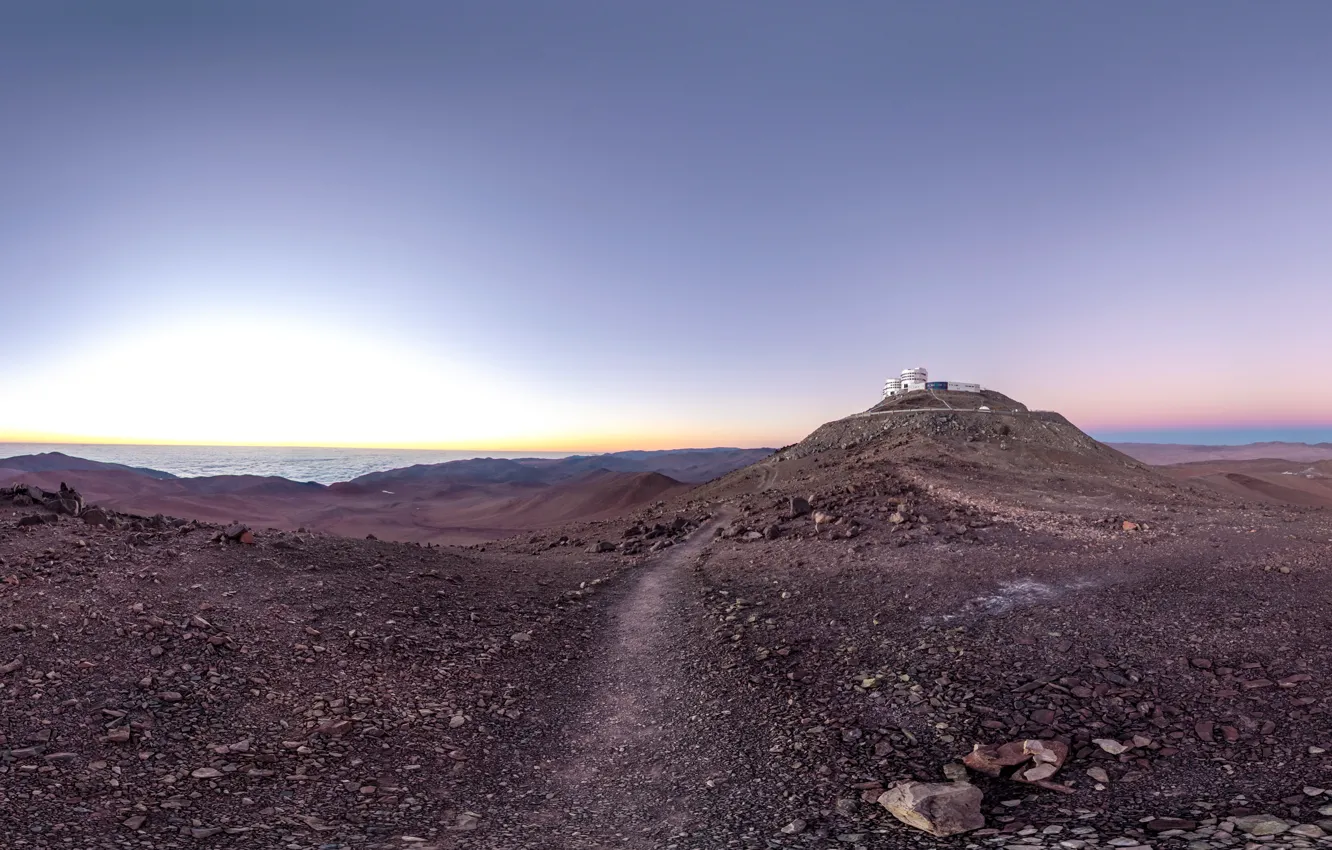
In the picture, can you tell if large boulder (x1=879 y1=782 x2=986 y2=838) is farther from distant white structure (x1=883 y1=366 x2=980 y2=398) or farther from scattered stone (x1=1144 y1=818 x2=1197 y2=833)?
distant white structure (x1=883 y1=366 x2=980 y2=398)

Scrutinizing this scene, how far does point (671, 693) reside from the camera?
9.64 metres

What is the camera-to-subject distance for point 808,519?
1955 cm

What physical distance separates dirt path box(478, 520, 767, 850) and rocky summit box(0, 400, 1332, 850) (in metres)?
0.05

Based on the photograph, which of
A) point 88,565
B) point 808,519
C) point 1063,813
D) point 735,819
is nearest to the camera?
point 1063,813

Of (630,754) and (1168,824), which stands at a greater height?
(1168,824)

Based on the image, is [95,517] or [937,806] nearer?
[937,806]

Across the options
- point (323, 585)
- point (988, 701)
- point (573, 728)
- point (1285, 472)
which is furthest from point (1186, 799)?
point (1285, 472)

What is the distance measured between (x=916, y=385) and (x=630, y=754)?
51.6 metres

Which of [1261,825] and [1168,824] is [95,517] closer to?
[1168,824]

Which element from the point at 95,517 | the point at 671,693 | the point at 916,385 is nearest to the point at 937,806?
the point at 671,693

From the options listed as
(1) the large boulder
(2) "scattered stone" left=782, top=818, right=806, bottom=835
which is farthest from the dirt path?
(1) the large boulder

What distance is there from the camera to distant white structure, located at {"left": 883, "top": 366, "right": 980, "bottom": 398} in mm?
50156

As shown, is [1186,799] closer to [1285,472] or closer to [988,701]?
[988,701]

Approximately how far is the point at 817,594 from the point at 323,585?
31.3 feet
